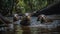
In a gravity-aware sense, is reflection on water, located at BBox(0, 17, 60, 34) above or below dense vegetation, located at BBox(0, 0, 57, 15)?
below

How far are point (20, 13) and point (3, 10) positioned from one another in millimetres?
362

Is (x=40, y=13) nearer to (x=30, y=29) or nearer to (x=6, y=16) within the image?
(x=30, y=29)

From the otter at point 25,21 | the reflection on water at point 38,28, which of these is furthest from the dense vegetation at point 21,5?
the reflection on water at point 38,28

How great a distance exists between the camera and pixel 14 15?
189 inches

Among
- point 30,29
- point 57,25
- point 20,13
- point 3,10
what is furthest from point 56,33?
point 3,10

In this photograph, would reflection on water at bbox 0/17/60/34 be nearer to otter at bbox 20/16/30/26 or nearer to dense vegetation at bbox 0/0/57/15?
otter at bbox 20/16/30/26

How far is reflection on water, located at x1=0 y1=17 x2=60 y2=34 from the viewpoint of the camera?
468 centimetres

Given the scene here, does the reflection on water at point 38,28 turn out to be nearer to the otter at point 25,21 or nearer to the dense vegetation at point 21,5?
the otter at point 25,21

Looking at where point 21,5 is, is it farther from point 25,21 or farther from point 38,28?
point 38,28

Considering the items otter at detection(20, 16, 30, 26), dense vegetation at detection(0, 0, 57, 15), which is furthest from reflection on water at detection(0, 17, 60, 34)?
dense vegetation at detection(0, 0, 57, 15)

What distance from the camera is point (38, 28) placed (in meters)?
4.75

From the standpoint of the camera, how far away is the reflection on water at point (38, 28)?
15.4 ft

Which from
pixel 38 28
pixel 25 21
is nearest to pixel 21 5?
pixel 25 21

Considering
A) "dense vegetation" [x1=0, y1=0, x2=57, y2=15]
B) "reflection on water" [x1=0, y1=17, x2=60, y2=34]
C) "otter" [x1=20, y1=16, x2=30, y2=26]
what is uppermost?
"dense vegetation" [x1=0, y1=0, x2=57, y2=15]
